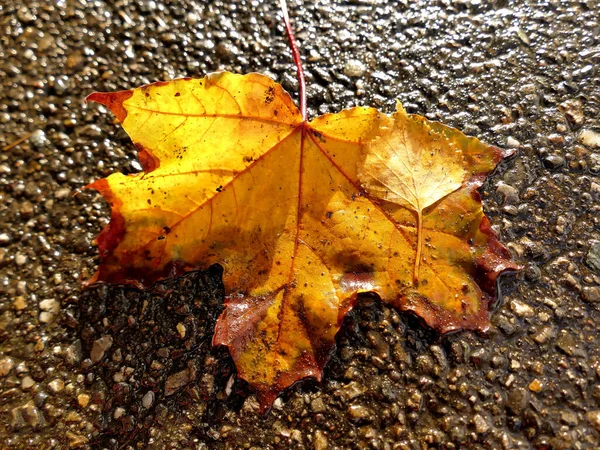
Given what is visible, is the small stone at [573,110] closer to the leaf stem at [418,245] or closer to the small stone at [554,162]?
the small stone at [554,162]

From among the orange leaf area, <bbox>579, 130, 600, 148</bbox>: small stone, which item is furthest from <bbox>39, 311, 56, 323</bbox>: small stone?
<bbox>579, 130, 600, 148</bbox>: small stone

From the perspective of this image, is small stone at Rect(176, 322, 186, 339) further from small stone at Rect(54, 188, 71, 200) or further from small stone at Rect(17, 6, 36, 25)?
small stone at Rect(17, 6, 36, 25)

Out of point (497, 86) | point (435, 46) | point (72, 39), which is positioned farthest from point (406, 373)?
point (72, 39)

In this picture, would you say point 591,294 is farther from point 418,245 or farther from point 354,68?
point 354,68

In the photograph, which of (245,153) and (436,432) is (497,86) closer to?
(245,153)

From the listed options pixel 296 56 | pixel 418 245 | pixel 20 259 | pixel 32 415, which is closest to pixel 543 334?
pixel 418 245

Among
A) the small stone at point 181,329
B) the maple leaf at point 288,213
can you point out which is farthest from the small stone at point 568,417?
the small stone at point 181,329
